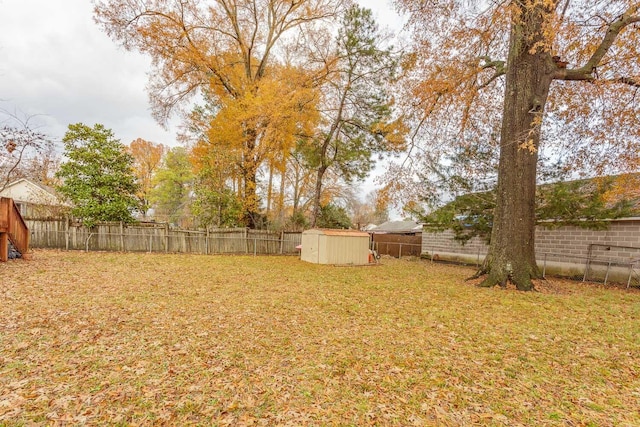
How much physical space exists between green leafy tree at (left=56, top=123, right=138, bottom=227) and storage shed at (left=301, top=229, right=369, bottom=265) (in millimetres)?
8418

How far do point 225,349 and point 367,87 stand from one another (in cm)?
1291

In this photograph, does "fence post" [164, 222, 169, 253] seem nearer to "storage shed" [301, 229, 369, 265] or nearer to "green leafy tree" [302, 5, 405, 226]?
"storage shed" [301, 229, 369, 265]

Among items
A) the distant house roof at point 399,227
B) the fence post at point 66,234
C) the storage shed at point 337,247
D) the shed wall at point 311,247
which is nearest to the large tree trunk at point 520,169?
the storage shed at point 337,247

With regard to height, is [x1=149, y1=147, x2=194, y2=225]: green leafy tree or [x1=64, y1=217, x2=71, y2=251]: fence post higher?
[x1=149, y1=147, x2=194, y2=225]: green leafy tree

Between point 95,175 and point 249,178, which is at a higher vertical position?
point 249,178

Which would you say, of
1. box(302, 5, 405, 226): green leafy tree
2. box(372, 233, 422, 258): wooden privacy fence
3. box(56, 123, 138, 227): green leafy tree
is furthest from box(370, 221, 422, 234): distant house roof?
box(56, 123, 138, 227): green leafy tree

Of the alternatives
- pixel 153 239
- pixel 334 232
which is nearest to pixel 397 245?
pixel 334 232

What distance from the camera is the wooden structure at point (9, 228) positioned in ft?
26.7

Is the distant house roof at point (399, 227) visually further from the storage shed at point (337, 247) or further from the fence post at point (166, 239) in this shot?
the fence post at point (166, 239)

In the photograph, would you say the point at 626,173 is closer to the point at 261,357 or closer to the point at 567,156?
the point at 567,156

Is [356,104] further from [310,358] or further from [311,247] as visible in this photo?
[310,358]

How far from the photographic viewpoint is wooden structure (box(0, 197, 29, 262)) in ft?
26.7

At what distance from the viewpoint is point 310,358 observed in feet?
10.7

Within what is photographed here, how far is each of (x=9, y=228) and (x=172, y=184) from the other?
866 inches
